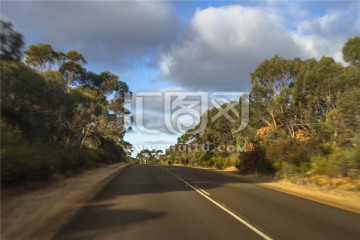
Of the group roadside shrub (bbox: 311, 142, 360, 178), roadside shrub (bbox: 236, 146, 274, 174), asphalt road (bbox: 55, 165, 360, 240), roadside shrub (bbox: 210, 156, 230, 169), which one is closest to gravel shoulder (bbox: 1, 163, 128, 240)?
asphalt road (bbox: 55, 165, 360, 240)

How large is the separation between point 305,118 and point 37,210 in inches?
1212

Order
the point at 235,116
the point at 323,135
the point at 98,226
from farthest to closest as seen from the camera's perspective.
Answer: the point at 235,116
the point at 323,135
the point at 98,226

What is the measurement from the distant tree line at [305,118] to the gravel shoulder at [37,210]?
42.2 feet

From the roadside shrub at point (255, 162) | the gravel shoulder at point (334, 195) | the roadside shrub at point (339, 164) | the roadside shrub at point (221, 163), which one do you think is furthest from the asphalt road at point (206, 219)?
the roadside shrub at point (221, 163)

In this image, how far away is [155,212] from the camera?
473 inches

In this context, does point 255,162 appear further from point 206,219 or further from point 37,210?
point 37,210

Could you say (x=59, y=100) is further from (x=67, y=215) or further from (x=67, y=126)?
(x=67, y=126)

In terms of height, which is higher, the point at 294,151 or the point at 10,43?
the point at 10,43

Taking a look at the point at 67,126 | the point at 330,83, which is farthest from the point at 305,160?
the point at 67,126

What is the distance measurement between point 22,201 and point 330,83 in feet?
80.1

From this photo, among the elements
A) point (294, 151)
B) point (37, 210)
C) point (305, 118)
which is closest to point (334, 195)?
point (294, 151)

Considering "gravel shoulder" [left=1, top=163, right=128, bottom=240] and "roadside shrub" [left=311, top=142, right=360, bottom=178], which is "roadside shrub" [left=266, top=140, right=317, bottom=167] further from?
"gravel shoulder" [left=1, top=163, right=128, bottom=240]

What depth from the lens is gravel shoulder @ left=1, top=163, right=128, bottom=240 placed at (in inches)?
346

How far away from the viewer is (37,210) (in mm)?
11625
